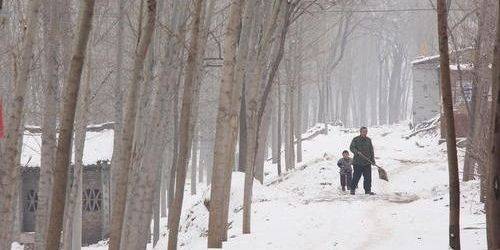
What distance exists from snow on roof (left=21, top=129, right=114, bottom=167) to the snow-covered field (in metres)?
3.14

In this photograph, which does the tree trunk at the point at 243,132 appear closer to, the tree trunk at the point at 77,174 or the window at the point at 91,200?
the tree trunk at the point at 77,174

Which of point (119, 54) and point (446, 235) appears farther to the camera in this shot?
point (119, 54)

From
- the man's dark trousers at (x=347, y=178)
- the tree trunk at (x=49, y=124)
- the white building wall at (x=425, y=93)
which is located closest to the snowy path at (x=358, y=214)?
Answer: the man's dark trousers at (x=347, y=178)

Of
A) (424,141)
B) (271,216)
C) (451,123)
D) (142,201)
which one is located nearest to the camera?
(451,123)

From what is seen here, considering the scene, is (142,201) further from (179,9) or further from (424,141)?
(424,141)

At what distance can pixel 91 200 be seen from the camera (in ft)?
82.5

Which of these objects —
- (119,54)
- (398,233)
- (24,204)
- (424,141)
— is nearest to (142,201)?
(398,233)

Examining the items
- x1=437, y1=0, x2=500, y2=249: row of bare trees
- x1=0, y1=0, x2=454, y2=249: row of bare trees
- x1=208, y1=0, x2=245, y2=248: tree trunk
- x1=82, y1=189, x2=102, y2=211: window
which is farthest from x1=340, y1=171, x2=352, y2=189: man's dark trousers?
x1=82, y1=189, x2=102, y2=211: window

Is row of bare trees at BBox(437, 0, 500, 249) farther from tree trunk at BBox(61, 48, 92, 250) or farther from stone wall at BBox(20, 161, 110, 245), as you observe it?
stone wall at BBox(20, 161, 110, 245)

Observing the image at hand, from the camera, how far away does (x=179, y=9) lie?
1357 cm

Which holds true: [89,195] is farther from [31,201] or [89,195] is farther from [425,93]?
[425,93]

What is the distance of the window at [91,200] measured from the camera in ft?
81.6

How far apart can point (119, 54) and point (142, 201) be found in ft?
20.0

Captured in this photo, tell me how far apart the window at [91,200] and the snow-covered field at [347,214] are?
5.93 feet
